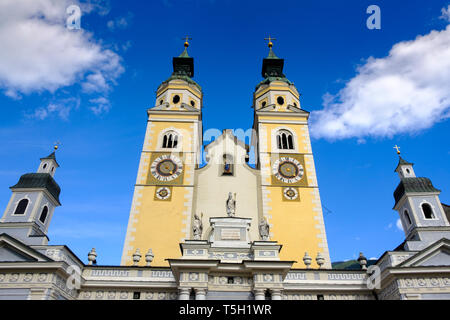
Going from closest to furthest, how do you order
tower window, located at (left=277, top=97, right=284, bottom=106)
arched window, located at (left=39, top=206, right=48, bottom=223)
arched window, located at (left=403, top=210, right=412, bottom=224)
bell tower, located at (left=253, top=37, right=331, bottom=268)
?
arched window, located at (left=39, top=206, right=48, bottom=223) → arched window, located at (left=403, top=210, right=412, bottom=224) → bell tower, located at (left=253, top=37, right=331, bottom=268) → tower window, located at (left=277, top=97, right=284, bottom=106)

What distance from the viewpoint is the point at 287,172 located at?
26.6 m

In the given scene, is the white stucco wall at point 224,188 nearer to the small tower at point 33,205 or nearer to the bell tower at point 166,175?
the bell tower at point 166,175

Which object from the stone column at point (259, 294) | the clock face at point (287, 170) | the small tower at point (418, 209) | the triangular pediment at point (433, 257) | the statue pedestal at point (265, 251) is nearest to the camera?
the stone column at point (259, 294)

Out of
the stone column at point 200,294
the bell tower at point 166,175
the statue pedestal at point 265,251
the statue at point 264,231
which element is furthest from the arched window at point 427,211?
the bell tower at point 166,175

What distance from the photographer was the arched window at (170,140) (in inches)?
1104

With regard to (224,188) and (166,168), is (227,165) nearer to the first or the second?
(224,188)

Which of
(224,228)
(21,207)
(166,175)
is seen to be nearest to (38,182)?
(21,207)

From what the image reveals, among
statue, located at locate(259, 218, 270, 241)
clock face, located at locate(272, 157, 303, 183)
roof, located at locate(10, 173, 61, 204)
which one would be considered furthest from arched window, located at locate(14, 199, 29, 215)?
clock face, located at locate(272, 157, 303, 183)

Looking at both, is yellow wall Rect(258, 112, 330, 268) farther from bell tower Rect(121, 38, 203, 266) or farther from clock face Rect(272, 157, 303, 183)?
bell tower Rect(121, 38, 203, 266)

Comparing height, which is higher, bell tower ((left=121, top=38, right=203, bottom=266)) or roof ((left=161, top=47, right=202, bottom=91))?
roof ((left=161, top=47, right=202, bottom=91))

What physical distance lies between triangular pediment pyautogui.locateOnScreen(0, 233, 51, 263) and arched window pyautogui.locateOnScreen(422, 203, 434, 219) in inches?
865

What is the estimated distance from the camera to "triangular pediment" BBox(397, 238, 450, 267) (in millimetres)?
17141

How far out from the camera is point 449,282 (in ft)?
55.1
